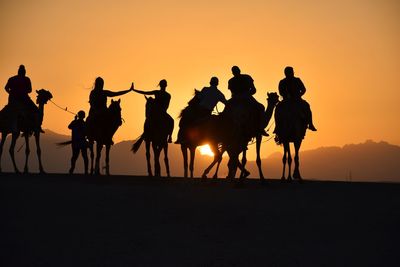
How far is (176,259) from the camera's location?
11719mm

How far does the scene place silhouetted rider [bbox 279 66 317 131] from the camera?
910 inches

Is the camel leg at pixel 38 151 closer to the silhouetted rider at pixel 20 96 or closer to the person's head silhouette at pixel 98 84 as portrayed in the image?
the silhouetted rider at pixel 20 96

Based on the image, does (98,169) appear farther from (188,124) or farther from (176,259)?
(176,259)

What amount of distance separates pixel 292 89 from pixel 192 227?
404 inches

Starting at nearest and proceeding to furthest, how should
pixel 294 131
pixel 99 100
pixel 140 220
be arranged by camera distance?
pixel 140 220, pixel 294 131, pixel 99 100

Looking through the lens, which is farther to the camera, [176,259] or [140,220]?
[140,220]

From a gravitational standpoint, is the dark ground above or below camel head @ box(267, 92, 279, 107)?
below

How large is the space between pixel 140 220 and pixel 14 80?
12223 mm

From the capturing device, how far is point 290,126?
933 inches

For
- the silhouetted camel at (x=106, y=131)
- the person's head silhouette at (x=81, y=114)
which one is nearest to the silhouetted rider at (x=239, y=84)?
the silhouetted camel at (x=106, y=131)

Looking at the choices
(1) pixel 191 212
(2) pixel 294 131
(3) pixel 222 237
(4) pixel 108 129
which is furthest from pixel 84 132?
(3) pixel 222 237

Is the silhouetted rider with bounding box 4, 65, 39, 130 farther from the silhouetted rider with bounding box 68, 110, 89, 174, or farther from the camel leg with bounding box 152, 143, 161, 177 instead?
the camel leg with bounding box 152, 143, 161, 177

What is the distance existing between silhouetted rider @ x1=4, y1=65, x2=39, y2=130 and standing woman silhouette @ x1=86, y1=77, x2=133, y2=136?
7.00ft

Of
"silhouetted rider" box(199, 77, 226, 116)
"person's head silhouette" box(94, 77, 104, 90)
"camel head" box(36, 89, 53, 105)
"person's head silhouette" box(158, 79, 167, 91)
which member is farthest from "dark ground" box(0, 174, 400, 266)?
"camel head" box(36, 89, 53, 105)
